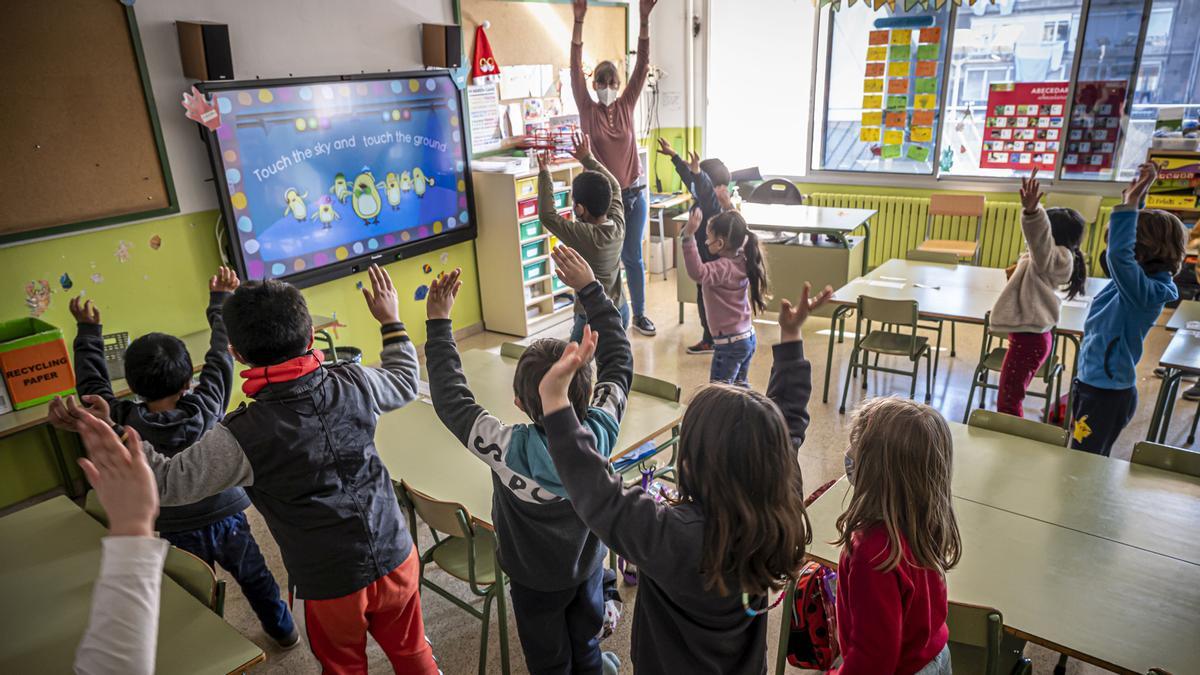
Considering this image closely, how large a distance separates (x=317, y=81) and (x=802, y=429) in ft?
11.9

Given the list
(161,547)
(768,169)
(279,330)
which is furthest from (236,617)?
(768,169)

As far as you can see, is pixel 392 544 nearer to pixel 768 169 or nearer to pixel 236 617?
pixel 236 617

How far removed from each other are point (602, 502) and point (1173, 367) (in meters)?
2.83

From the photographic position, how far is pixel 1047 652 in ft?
8.27

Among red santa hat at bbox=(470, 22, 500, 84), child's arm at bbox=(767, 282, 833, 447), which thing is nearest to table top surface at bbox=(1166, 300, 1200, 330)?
child's arm at bbox=(767, 282, 833, 447)

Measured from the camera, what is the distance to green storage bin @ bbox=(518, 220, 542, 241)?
5.48 meters

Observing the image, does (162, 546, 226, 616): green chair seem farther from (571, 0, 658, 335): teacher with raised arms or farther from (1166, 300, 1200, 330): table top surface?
(1166, 300, 1200, 330): table top surface

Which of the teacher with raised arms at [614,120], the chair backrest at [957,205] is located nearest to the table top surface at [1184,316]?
the chair backrest at [957,205]

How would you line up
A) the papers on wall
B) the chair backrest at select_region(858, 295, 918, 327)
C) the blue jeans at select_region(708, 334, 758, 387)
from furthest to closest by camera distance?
1. the papers on wall
2. the chair backrest at select_region(858, 295, 918, 327)
3. the blue jeans at select_region(708, 334, 758, 387)

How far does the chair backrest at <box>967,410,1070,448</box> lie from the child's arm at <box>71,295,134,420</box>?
109 inches

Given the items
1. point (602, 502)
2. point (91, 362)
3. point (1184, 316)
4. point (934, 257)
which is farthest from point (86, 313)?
point (934, 257)

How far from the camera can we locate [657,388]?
3020mm

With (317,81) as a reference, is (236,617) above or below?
below

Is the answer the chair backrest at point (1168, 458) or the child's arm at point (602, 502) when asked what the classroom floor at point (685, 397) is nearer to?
the chair backrest at point (1168, 458)
